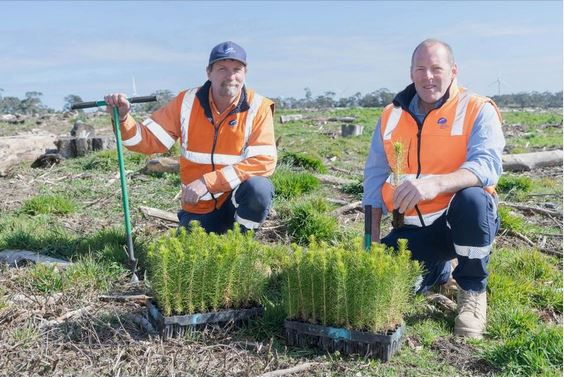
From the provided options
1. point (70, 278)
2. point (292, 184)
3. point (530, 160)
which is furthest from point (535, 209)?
point (70, 278)

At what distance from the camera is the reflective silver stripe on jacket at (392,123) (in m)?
5.02

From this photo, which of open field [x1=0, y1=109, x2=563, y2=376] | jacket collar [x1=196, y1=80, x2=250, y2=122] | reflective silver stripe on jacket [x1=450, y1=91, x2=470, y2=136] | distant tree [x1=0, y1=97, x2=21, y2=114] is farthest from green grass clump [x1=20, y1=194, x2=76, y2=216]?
distant tree [x1=0, y1=97, x2=21, y2=114]

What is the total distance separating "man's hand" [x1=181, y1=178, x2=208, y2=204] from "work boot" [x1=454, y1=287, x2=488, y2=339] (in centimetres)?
222

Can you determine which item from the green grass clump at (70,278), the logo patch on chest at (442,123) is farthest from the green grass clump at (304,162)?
the green grass clump at (70,278)

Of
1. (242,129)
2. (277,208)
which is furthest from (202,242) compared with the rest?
(277,208)

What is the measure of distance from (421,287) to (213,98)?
247 centimetres

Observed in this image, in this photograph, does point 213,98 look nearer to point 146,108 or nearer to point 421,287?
point 421,287

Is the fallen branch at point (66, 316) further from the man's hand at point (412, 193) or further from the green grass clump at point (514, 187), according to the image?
the green grass clump at point (514, 187)

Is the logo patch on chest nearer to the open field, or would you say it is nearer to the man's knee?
the open field

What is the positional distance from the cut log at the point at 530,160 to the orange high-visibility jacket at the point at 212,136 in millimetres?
7449

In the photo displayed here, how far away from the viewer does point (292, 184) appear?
830 cm

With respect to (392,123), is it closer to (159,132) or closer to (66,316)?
(159,132)

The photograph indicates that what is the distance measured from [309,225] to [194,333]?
2.69 meters

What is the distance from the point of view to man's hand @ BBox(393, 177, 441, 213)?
4168mm
